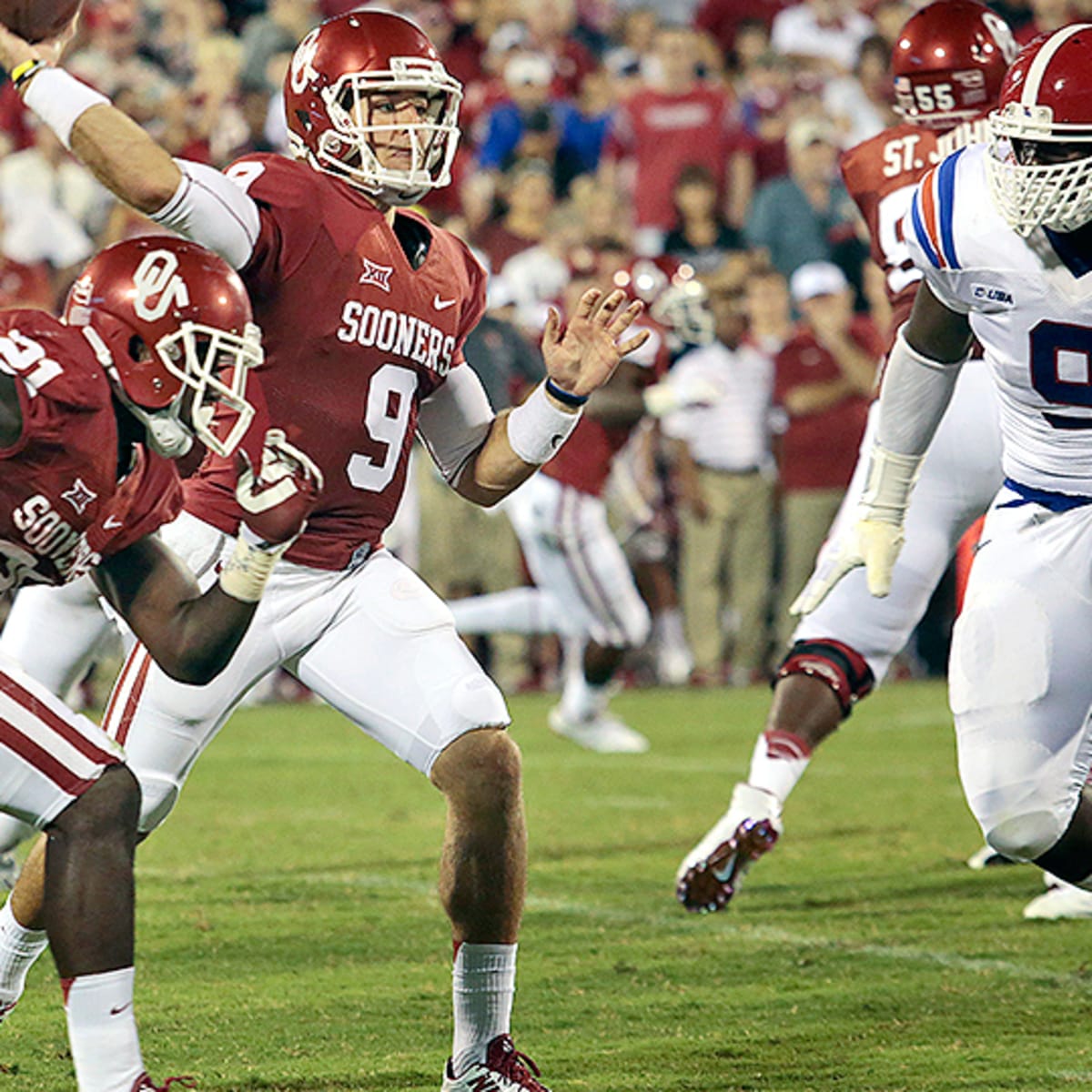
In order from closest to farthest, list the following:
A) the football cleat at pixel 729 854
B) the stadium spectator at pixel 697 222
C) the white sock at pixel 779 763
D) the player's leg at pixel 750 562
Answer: the football cleat at pixel 729 854 → the white sock at pixel 779 763 → the player's leg at pixel 750 562 → the stadium spectator at pixel 697 222

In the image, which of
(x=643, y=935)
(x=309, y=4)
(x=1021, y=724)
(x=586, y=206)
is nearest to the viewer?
(x=1021, y=724)

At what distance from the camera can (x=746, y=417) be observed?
1014 cm

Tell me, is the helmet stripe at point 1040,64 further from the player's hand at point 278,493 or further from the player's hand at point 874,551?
the player's hand at point 278,493

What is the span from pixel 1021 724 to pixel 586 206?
24.3 feet

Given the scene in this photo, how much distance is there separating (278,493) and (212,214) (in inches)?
26.9

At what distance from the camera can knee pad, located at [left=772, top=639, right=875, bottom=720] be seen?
501cm

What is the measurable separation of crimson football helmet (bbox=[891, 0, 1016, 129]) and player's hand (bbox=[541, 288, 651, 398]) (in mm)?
1797

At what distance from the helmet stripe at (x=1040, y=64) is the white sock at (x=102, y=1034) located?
220 centimetres

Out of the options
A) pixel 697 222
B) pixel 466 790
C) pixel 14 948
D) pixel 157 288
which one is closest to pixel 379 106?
pixel 157 288

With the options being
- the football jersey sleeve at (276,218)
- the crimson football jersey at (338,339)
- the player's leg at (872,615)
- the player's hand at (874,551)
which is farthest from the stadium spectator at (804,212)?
the football jersey sleeve at (276,218)

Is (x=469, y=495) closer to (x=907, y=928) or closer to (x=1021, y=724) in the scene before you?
(x=1021, y=724)

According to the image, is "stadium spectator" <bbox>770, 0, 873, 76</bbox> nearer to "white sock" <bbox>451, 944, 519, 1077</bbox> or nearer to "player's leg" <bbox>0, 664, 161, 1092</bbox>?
"white sock" <bbox>451, 944, 519, 1077</bbox>

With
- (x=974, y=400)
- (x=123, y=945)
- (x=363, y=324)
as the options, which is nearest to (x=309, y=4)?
(x=974, y=400)

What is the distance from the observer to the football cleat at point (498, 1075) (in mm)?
3471
